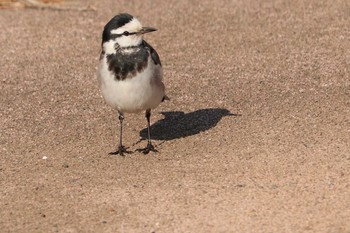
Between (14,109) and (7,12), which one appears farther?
(7,12)

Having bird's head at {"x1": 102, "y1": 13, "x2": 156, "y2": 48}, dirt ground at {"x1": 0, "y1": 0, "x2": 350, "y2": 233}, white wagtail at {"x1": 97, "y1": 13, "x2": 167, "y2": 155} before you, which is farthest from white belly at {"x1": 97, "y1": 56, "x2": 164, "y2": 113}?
Result: dirt ground at {"x1": 0, "y1": 0, "x2": 350, "y2": 233}

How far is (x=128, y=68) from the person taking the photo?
8508mm

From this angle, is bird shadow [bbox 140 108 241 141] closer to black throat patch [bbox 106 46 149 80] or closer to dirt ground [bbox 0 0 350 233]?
dirt ground [bbox 0 0 350 233]

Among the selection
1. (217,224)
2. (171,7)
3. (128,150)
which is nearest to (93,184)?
(128,150)

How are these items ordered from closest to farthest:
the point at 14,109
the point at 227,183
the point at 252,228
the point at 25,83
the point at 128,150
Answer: the point at 252,228 < the point at 227,183 < the point at 128,150 < the point at 14,109 < the point at 25,83

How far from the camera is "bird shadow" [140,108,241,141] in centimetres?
953

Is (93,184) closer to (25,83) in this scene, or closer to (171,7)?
(25,83)

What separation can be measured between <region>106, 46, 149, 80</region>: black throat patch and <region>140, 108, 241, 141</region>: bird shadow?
46.9 inches

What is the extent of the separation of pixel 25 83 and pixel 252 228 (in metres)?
5.38

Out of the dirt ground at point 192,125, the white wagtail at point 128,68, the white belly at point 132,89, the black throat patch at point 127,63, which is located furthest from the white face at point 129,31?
the dirt ground at point 192,125

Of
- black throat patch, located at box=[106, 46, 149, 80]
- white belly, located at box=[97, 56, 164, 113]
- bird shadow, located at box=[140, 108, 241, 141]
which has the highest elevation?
black throat patch, located at box=[106, 46, 149, 80]

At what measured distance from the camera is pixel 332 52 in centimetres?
1157

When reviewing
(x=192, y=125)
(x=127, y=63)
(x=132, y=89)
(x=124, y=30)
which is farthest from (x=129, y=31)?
(x=192, y=125)

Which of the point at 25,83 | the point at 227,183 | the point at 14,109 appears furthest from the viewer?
the point at 25,83
